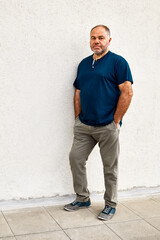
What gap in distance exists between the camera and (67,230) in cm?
307

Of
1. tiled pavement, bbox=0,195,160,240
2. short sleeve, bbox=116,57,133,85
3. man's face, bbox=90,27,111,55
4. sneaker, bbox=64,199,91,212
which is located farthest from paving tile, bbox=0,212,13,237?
man's face, bbox=90,27,111,55

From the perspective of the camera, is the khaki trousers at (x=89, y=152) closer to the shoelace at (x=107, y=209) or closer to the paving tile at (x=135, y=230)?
the shoelace at (x=107, y=209)

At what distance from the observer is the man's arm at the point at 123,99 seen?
3.32 meters

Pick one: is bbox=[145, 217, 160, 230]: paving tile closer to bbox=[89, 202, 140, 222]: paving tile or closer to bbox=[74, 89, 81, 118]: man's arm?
bbox=[89, 202, 140, 222]: paving tile

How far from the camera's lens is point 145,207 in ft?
12.4

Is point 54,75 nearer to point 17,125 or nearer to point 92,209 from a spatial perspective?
point 17,125

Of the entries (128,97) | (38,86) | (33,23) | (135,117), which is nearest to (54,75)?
(38,86)

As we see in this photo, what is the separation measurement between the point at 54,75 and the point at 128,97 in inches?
33.7

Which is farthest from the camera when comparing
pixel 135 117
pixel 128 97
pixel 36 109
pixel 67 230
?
pixel 135 117

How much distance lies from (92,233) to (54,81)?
163 cm

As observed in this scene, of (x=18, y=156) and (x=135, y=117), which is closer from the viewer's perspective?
(x=18, y=156)

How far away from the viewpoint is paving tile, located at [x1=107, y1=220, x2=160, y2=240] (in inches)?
118

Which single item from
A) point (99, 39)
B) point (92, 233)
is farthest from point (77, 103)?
point (92, 233)

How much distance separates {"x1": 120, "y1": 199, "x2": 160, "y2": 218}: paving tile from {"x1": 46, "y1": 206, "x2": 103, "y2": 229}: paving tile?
0.53 meters
